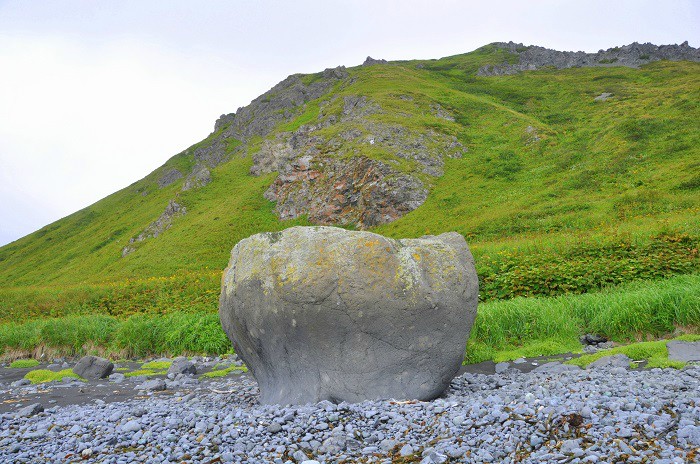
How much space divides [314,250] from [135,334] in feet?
50.0

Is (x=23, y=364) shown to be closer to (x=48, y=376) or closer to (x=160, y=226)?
(x=48, y=376)

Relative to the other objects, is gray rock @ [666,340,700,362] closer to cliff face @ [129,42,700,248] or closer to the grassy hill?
the grassy hill

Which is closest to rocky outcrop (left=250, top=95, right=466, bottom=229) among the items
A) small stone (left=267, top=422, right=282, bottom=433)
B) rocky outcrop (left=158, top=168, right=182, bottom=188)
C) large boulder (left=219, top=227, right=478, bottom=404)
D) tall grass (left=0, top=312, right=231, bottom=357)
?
tall grass (left=0, top=312, right=231, bottom=357)

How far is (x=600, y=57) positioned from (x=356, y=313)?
157618mm

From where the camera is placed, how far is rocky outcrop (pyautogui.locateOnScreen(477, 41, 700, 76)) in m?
129

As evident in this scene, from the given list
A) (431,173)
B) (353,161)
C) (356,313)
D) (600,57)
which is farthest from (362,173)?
(600,57)

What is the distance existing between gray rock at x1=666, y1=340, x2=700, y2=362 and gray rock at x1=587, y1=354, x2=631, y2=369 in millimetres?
851

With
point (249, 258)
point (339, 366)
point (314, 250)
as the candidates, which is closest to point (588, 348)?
point (339, 366)

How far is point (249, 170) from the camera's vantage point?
86938 mm

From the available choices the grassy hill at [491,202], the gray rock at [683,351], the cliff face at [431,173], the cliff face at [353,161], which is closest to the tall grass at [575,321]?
the grassy hill at [491,202]

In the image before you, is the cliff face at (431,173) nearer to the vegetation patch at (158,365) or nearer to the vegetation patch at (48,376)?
the vegetation patch at (158,365)

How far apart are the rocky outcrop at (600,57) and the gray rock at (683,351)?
12970 centimetres

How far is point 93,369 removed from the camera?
15.7 m

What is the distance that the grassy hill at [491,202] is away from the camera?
22453 mm
